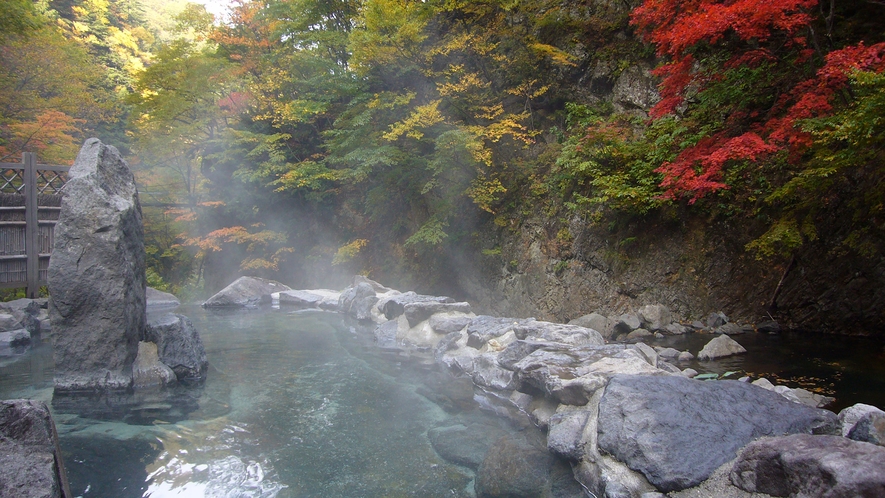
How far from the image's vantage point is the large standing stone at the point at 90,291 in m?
5.89

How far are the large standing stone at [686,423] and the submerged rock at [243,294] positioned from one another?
1257 centimetres

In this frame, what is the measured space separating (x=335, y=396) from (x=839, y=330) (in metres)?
7.75

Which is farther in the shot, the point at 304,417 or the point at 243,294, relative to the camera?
the point at 243,294

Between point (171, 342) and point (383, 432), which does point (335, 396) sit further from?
point (171, 342)

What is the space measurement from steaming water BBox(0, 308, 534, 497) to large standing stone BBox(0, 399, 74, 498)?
3.47 feet

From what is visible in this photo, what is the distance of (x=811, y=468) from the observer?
8.81ft

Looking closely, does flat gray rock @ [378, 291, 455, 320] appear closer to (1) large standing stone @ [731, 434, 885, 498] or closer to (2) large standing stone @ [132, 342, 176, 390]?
(2) large standing stone @ [132, 342, 176, 390]

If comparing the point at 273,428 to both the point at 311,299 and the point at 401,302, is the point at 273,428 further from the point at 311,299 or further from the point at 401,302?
the point at 311,299

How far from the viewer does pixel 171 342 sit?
675cm

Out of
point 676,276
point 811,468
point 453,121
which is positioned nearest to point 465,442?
point 811,468

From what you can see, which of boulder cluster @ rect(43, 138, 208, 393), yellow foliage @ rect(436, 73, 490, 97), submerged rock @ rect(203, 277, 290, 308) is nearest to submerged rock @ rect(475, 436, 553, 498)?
boulder cluster @ rect(43, 138, 208, 393)

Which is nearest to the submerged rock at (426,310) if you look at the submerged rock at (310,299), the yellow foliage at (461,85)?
the submerged rock at (310,299)

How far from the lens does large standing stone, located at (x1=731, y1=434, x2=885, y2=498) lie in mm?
2488

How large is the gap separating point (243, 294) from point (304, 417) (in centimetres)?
1017
